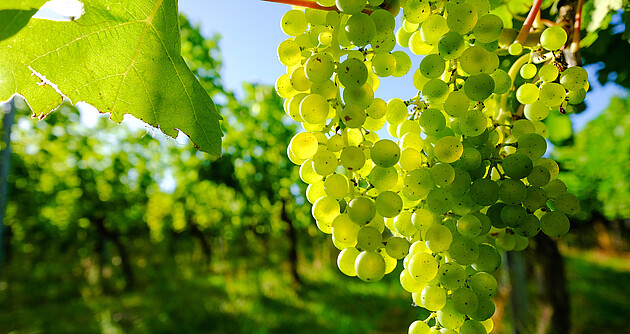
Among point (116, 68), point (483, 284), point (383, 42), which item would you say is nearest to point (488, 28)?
point (383, 42)

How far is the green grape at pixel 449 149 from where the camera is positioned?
542 millimetres

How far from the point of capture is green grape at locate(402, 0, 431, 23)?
561mm

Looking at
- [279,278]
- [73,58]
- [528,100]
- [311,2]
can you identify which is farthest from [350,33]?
[279,278]

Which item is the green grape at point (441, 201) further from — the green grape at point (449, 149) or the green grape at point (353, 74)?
the green grape at point (353, 74)

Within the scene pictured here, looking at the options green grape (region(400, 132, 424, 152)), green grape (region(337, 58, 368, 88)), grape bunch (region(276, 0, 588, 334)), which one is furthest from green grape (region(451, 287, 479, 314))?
green grape (region(337, 58, 368, 88))

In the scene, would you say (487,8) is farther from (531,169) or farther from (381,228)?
(381,228)

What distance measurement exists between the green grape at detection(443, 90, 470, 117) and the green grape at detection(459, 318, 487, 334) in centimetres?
29

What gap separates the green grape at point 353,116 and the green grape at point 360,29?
0.09 metres

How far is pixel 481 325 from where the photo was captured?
0.55m

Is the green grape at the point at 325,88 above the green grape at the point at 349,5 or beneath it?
beneath

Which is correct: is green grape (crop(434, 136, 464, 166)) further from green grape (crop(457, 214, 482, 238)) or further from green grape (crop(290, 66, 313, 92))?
green grape (crop(290, 66, 313, 92))

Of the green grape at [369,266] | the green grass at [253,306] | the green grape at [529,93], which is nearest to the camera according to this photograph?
the green grape at [369,266]

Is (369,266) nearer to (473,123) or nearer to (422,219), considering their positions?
(422,219)

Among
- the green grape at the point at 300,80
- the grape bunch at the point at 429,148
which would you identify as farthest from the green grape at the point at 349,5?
the green grape at the point at 300,80
